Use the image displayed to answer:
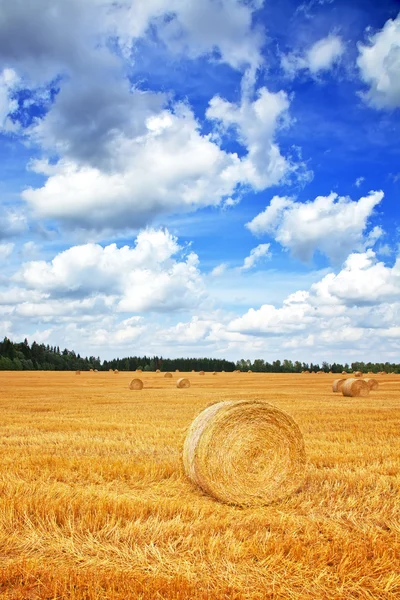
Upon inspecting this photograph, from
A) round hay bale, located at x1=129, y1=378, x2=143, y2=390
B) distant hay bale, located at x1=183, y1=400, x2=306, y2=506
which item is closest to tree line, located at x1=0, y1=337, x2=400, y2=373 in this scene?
round hay bale, located at x1=129, y1=378, x2=143, y2=390

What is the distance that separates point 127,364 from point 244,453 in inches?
4708

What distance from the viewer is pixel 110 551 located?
204 inches

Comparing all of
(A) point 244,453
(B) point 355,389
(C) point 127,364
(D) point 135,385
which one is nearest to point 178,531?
(A) point 244,453

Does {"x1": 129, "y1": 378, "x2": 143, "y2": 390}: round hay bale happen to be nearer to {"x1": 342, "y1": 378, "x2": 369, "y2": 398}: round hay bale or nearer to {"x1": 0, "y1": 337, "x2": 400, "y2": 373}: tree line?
{"x1": 342, "y1": 378, "x2": 369, "y2": 398}: round hay bale

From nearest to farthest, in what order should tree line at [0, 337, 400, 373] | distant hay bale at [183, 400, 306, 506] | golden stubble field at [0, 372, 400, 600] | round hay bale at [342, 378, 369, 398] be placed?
golden stubble field at [0, 372, 400, 600], distant hay bale at [183, 400, 306, 506], round hay bale at [342, 378, 369, 398], tree line at [0, 337, 400, 373]

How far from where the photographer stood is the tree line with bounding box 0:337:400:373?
10175 centimetres

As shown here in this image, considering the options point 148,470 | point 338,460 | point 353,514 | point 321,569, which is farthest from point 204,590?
point 338,460

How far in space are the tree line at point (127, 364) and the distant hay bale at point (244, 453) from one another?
89.1 meters

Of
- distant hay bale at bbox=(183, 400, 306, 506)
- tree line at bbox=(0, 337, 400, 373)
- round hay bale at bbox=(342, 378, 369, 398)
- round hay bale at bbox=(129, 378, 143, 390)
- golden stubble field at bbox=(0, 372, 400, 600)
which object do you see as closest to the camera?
golden stubble field at bbox=(0, 372, 400, 600)

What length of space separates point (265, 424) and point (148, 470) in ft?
6.30

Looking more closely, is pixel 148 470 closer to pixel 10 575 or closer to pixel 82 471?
pixel 82 471

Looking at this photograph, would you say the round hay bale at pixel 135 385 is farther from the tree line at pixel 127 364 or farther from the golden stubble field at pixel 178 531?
the tree line at pixel 127 364

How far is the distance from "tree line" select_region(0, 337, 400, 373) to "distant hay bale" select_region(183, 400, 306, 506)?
8910 centimetres

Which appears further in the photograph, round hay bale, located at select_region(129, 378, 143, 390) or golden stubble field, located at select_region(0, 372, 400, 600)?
round hay bale, located at select_region(129, 378, 143, 390)
